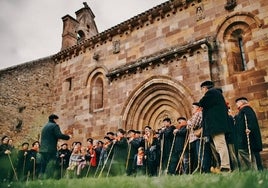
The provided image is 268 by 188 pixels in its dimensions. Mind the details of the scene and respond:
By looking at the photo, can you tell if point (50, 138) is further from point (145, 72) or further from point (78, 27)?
point (78, 27)

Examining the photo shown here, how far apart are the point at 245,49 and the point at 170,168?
495cm

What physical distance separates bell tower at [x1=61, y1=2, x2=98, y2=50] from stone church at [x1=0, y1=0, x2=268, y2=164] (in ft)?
0.37

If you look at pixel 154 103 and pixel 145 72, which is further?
pixel 145 72

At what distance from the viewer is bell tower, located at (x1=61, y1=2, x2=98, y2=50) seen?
674 inches

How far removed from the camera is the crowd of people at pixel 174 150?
19.9 feet

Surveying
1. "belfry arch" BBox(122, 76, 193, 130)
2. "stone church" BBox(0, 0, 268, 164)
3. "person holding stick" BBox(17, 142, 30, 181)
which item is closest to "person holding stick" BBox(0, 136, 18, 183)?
"person holding stick" BBox(17, 142, 30, 181)

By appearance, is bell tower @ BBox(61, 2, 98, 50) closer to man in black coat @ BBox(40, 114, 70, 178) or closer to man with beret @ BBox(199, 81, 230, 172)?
man in black coat @ BBox(40, 114, 70, 178)

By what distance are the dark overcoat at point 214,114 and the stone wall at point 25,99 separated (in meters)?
11.0

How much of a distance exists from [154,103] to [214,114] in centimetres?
578

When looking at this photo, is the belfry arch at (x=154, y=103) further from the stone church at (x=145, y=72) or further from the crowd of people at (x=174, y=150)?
the crowd of people at (x=174, y=150)

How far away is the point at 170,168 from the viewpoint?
7883 mm

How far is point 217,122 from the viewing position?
5.93m

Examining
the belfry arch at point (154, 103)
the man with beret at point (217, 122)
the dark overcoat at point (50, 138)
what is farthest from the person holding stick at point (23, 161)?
the man with beret at point (217, 122)

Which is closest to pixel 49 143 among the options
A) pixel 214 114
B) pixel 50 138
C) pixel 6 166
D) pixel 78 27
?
pixel 50 138
